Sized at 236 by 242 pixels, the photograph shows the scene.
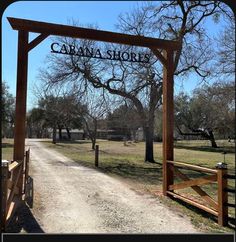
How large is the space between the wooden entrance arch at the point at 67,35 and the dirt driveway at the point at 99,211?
1044 millimetres

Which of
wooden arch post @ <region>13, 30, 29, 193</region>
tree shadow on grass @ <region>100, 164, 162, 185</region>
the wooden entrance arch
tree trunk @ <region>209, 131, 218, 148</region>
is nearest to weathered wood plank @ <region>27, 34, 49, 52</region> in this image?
the wooden entrance arch

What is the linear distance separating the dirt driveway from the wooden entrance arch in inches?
41.1

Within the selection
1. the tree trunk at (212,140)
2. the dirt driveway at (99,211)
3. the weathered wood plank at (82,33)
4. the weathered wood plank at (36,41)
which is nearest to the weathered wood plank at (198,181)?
the dirt driveway at (99,211)

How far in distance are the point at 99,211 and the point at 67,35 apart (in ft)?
13.2

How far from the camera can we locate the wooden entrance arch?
28.3 ft

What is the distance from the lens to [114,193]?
1003 centimetres

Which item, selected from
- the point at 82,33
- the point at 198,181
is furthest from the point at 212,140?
the point at 198,181

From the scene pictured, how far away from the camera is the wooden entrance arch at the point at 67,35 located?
8.63 m

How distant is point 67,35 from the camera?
913 cm

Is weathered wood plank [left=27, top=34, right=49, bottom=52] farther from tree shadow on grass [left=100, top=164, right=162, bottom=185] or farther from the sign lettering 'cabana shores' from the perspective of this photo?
tree shadow on grass [left=100, top=164, right=162, bottom=185]

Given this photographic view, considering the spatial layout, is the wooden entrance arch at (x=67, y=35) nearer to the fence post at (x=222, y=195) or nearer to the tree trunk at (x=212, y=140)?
the fence post at (x=222, y=195)
